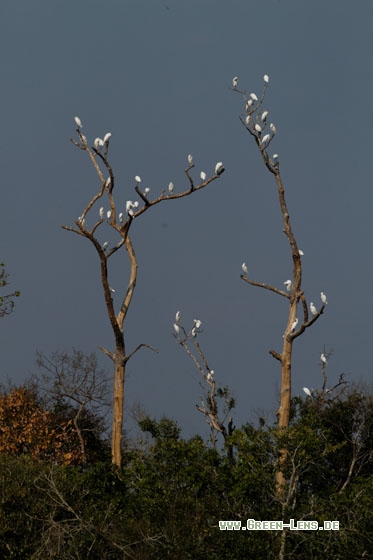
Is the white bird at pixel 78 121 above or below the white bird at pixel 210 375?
above

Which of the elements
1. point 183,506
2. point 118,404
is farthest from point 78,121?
point 183,506

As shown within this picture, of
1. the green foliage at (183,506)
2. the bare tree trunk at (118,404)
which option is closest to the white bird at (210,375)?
the bare tree trunk at (118,404)

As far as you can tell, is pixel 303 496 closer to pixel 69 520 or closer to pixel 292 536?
pixel 292 536

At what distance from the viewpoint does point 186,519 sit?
12625mm

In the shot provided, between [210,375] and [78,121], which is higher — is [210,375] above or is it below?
below

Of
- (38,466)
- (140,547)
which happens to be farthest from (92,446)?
(140,547)

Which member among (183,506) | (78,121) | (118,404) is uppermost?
(78,121)

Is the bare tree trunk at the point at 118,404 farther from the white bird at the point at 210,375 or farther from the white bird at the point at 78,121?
the white bird at the point at 78,121

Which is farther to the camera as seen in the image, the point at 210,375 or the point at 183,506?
the point at 210,375

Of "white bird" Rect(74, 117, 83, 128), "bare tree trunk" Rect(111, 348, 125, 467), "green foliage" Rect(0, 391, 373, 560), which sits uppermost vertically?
"white bird" Rect(74, 117, 83, 128)

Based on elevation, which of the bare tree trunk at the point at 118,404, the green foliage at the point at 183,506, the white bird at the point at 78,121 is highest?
the white bird at the point at 78,121

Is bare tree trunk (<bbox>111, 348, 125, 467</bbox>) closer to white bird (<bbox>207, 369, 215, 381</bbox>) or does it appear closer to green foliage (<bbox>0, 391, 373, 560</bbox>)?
Answer: white bird (<bbox>207, 369, 215, 381</bbox>)

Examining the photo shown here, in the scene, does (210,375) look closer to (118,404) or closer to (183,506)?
(118,404)

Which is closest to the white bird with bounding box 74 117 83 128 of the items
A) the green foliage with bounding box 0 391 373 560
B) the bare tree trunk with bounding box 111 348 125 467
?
the bare tree trunk with bounding box 111 348 125 467
